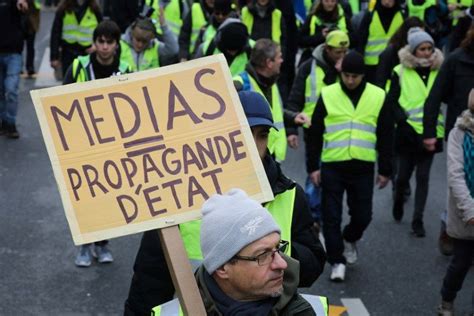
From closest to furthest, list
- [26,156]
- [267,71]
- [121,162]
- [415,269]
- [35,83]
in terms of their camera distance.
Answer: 1. [121,162]
2. [267,71]
3. [415,269]
4. [26,156]
5. [35,83]

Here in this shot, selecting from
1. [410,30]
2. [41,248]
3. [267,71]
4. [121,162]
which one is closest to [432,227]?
[410,30]

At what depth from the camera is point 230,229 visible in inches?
121

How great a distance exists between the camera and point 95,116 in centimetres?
354

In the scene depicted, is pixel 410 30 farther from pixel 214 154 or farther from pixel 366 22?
pixel 214 154

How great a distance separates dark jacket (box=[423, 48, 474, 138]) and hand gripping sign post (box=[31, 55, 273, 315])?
428 cm

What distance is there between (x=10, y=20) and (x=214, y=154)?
24.5ft

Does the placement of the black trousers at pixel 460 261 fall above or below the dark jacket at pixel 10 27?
below

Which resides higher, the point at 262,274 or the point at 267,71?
the point at 262,274

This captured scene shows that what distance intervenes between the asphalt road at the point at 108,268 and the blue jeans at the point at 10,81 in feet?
3.64

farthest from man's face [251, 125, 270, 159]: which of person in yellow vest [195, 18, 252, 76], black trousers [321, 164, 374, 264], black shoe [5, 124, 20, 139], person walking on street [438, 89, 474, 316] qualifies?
black shoe [5, 124, 20, 139]

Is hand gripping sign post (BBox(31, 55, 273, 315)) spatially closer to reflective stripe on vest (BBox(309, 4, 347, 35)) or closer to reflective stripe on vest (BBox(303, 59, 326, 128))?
reflective stripe on vest (BBox(303, 59, 326, 128))

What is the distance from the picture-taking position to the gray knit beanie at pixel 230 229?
306 cm

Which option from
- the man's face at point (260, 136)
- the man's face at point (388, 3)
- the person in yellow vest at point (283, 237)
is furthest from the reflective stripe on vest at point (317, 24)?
the person in yellow vest at point (283, 237)

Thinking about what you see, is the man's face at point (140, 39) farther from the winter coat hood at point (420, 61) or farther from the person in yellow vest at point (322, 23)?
the winter coat hood at point (420, 61)
